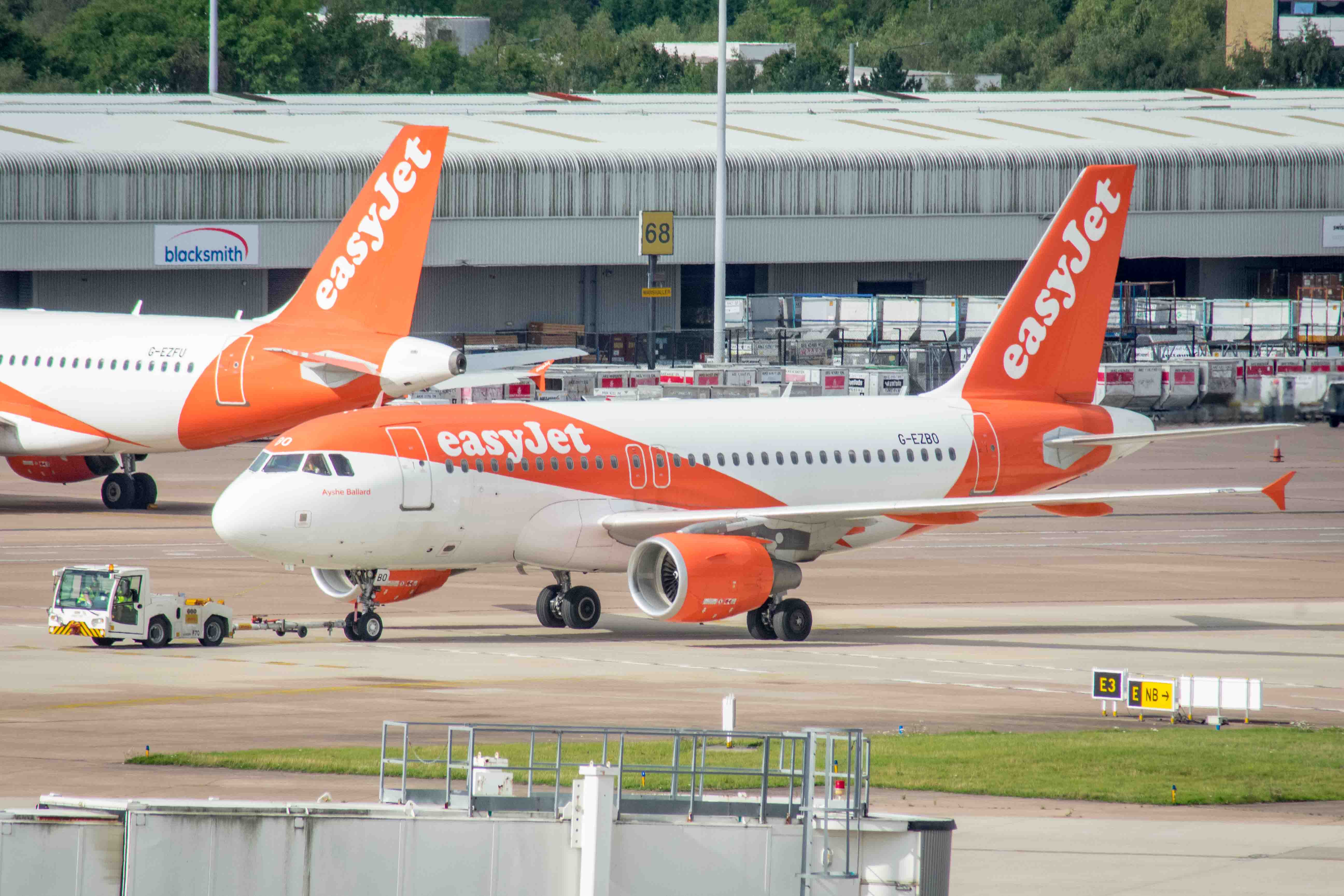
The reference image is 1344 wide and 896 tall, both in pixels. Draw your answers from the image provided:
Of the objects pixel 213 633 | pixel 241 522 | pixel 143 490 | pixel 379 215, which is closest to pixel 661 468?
pixel 241 522

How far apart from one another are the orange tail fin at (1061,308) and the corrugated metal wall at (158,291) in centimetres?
5193

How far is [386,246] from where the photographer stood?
52.2 metres

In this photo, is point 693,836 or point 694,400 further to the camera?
point 694,400

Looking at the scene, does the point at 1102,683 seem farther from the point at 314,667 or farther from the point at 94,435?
the point at 94,435

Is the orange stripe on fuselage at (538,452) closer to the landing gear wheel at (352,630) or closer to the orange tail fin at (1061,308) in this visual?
the landing gear wheel at (352,630)

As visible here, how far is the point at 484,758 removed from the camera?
16438 mm

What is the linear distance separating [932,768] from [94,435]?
35575 mm

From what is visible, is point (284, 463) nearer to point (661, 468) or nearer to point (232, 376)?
point (661, 468)

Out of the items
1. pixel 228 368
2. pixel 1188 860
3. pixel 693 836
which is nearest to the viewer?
pixel 693 836

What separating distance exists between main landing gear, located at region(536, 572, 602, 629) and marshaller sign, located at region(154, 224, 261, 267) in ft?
174

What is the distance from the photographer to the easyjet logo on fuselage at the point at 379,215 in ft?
171

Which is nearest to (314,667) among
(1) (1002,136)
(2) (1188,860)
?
(2) (1188,860)

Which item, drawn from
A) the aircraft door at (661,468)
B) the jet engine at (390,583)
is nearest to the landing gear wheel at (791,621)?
the aircraft door at (661,468)

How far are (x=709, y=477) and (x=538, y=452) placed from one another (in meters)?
3.60
